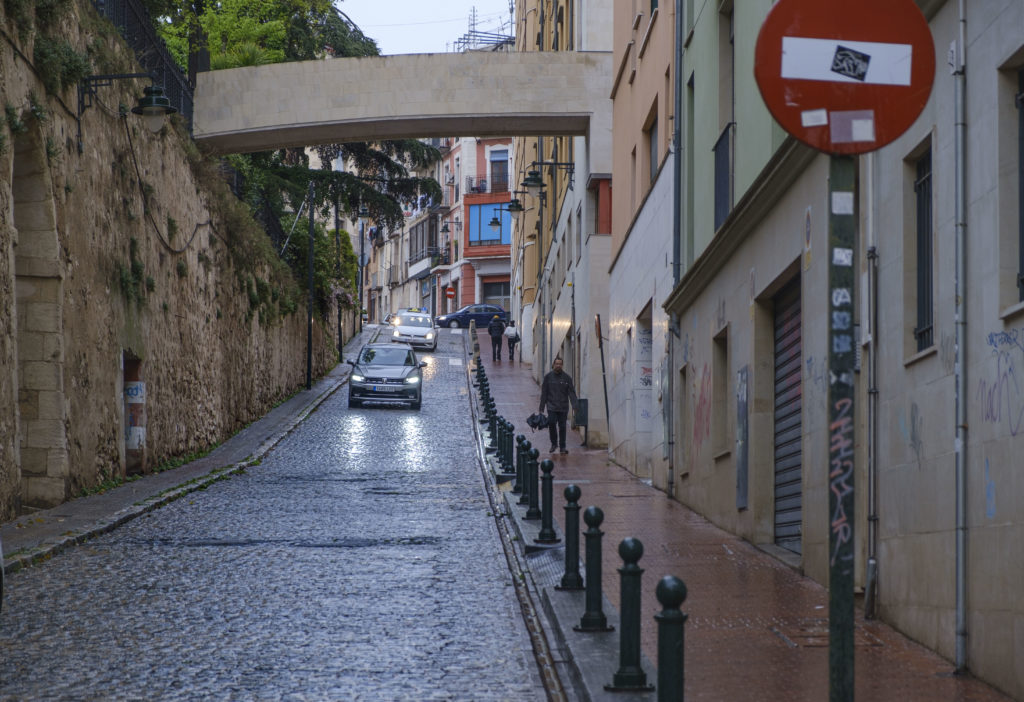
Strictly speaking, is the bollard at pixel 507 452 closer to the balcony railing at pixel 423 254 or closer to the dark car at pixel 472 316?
the dark car at pixel 472 316

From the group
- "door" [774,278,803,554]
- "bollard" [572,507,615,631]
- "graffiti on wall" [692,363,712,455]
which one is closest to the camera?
"bollard" [572,507,615,631]

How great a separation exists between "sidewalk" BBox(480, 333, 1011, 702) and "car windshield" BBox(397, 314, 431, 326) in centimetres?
4225

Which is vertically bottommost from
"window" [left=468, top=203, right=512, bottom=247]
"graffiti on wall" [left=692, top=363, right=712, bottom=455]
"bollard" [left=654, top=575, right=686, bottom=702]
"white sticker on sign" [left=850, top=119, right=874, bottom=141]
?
"bollard" [left=654, top=575, right=686, bottom=702]

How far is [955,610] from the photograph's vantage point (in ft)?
22.1

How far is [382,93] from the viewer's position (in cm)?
2800

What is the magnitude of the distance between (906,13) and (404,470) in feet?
55.7

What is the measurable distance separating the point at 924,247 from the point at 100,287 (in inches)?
471

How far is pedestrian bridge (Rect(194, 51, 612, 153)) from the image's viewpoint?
27.8 meters

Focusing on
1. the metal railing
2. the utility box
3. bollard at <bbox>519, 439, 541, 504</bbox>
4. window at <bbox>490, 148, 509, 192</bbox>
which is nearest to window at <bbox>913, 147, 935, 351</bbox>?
bollard at <bbox>519, 439, 541, 504</bbox>

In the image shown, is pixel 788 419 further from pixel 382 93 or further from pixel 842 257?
pixel 382 93

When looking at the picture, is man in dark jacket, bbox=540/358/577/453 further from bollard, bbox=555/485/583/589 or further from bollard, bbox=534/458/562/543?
bollard, bbox=555/485/583/589

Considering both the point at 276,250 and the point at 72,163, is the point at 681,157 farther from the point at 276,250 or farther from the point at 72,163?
the point at 276,250

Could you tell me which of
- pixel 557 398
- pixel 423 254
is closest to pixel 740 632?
pixel 557 398

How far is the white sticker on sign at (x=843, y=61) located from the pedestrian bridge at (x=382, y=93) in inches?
943
